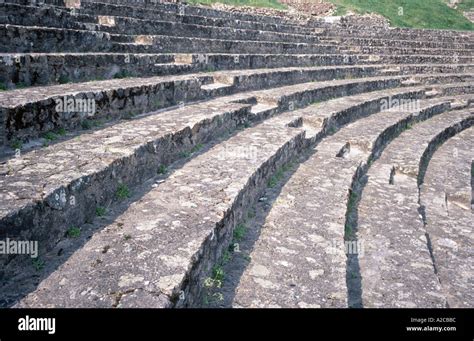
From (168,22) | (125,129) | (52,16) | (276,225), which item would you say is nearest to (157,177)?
(125,129)

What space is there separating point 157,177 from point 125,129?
1030 mm

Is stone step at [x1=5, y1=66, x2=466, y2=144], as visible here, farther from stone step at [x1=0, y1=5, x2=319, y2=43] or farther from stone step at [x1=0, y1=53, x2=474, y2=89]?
stone step at [x1=0, y1=5, x2=319, y2=43]

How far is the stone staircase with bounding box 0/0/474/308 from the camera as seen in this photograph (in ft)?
10.4

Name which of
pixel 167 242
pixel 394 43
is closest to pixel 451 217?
pixel 167 242

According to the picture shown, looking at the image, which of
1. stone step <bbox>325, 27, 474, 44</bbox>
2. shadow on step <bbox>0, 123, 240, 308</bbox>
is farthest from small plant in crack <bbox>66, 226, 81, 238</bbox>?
stone step <bbox>325, 27, 474, 44</bbox>

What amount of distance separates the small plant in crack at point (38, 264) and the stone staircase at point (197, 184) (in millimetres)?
17

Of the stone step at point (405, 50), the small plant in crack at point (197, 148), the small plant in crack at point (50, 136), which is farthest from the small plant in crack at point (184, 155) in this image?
the stone step at point (405, 50)

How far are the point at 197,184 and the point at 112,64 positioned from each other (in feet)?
13.9

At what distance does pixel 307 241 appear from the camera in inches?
176

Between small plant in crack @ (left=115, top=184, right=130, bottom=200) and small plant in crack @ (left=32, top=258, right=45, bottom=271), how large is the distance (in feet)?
4.00
